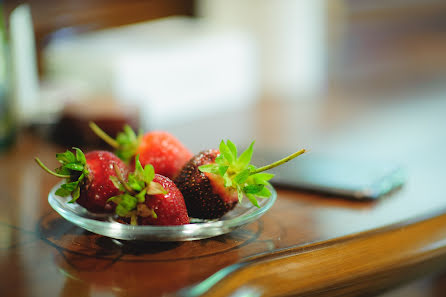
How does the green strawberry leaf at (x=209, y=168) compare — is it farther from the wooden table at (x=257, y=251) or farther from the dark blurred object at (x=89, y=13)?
the dark blurred object at (x=89, y=13)

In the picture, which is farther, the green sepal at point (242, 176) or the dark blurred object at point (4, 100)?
the dark blurred object at point (4, 100)

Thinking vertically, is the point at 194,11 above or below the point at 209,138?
above

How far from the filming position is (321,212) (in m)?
0.72

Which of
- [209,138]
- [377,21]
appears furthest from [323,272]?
[377,21]

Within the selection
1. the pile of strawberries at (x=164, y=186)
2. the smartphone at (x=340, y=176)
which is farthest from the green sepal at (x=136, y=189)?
the smartphone at (x=340, y=176)

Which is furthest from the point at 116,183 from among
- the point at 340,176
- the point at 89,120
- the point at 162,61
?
the point at 162,61

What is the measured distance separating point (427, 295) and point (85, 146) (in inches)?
27.5

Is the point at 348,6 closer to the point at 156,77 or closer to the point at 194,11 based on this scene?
the point at 194,11

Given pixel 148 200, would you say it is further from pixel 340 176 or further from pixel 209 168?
pixel 340 176

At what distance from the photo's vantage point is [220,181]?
1.84 feet

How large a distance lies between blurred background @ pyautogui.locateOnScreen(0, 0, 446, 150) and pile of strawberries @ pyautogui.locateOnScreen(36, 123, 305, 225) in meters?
0.62

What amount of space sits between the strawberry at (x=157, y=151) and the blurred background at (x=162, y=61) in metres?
0.51

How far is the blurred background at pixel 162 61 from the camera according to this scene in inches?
54.0

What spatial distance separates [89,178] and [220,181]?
128 millimetres
